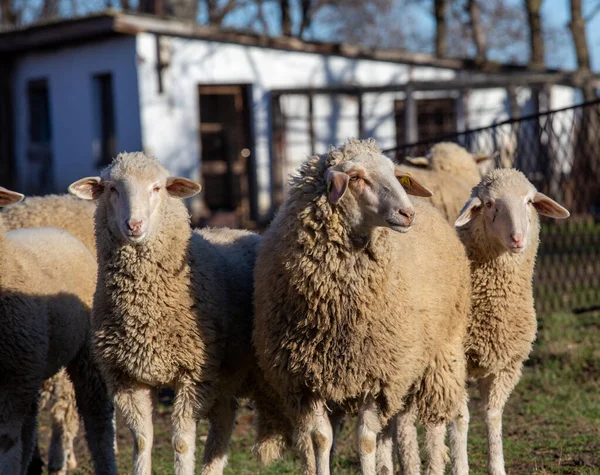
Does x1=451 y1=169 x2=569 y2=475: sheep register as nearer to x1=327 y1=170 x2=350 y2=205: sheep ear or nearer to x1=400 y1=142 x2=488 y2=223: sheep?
x1=327 y1=170 x2=350 y2=205: sheep ear

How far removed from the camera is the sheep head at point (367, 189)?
14.2 ft

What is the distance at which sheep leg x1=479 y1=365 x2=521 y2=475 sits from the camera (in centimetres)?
527

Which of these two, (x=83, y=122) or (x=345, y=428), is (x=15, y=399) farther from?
(x=83, y=122)

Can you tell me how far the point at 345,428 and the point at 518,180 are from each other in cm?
241

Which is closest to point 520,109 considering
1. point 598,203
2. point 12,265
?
point 598,203

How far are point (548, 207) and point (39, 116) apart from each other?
1432 centimetres

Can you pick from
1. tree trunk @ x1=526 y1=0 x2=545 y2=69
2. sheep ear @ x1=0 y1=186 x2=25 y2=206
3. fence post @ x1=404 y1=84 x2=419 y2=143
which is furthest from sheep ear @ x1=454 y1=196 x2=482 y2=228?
tree trunk @ x1=526 y1=0 x2=545 y2=69

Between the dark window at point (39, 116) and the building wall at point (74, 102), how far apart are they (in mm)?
106

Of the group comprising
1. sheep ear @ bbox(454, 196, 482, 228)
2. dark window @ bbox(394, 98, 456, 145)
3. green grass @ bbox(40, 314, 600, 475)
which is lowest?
green grass @ bbox(40, 314, 600, 475)

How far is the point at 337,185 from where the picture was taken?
4.40 meters

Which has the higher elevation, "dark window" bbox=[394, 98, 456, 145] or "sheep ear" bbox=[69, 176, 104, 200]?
"dark window" bbox=[394, 98, 456, 145]

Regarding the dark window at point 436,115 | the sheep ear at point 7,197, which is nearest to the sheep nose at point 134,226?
the sheep ear at point 7,197

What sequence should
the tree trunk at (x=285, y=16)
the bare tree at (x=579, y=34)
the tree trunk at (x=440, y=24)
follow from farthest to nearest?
the tree trunk at (x=285, y=16)
the tree trunk at (x=440, y=24)
the bare tree at (x=579, y=34)

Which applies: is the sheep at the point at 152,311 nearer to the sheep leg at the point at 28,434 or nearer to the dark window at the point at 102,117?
the sheep leg at the point at 28,434
